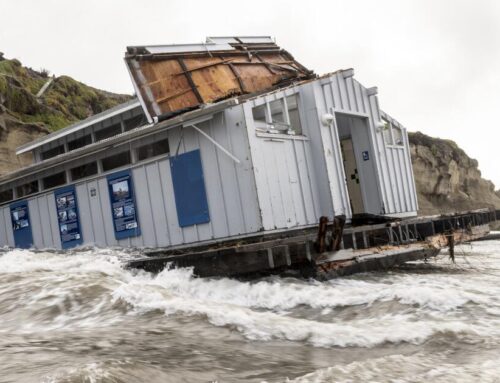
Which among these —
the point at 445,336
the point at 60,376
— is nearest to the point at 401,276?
the point at 445,336

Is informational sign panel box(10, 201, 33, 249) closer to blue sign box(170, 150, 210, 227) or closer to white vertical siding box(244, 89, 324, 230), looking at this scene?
blue sign box(170, 150, 210, 227)

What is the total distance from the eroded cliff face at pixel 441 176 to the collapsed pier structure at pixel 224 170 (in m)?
18.1

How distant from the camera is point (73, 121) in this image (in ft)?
109

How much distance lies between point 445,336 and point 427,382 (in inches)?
63.4

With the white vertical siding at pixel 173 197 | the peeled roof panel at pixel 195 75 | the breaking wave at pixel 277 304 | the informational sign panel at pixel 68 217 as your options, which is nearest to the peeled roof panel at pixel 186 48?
the peeled roof panel at pixel 195 75

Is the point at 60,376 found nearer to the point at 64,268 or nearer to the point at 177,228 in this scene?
the point at 64,268

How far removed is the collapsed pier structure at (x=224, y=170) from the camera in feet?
38.4

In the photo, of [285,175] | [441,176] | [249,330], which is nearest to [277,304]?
[249,330]

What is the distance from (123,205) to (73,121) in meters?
21.4

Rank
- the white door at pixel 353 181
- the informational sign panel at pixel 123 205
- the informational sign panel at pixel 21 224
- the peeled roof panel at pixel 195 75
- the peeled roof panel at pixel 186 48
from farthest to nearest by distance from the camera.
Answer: the informational sign panel at pixel 21 224
the white door at pixel 353 181
the peeled roof panel at pixel 186 48
the peeled roof panel at pixel 195 75
the informational sign panel at pixel 123 205

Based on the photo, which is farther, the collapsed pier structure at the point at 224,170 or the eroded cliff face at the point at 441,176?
the eroded cliff face at the point at 441,176

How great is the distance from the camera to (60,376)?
3631mm

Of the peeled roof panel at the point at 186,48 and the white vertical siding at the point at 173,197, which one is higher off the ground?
the peeled roof panel at the point at 186,48

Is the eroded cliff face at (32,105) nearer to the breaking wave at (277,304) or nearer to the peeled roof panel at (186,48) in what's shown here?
the peeled roof panel at (186,48)
